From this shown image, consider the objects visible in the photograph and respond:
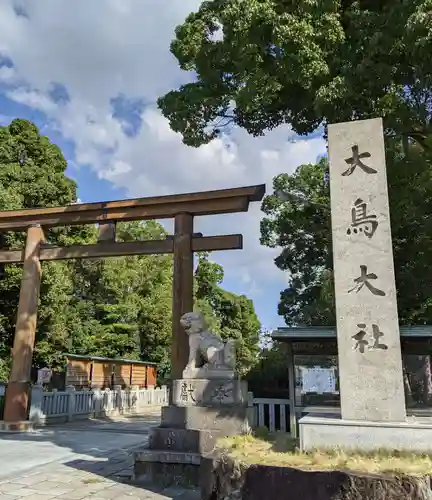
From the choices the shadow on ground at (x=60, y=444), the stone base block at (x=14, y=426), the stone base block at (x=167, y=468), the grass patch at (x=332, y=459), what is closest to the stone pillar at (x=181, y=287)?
the shadow on ground at (x=60, y=444)

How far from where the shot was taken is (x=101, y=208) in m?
11.7

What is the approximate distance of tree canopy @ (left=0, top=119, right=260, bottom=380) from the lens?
15086mm

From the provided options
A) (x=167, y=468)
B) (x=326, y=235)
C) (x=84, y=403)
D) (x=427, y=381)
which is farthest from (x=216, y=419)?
(x=84, y=403)

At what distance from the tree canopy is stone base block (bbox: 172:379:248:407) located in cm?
980

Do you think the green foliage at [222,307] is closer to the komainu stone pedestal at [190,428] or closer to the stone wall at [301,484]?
the komainu stone pedestal at [190,428]

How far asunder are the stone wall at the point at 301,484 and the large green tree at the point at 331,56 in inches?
202

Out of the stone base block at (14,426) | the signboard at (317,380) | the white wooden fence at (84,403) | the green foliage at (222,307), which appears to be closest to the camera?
the signboard at (317,380)

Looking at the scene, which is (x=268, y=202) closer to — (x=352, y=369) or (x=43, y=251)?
(x=43, y=251)

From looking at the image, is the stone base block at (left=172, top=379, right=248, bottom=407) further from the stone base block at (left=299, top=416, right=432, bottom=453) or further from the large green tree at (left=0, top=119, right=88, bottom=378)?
the large green tree at (left=0, top=119, right=88, bottom=378)

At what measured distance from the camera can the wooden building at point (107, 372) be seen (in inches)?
690

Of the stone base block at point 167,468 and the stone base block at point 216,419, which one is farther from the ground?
the stone base block at point 216,419

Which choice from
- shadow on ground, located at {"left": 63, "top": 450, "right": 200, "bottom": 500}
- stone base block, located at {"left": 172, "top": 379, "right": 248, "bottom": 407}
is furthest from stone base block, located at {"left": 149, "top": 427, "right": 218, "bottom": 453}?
shadow on ground, located at {"left": 63, "top": 450, "right": 200, "bottom": 500}

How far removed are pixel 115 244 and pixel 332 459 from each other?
8776mm

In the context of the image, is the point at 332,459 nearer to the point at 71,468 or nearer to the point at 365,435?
the point at 365,435
